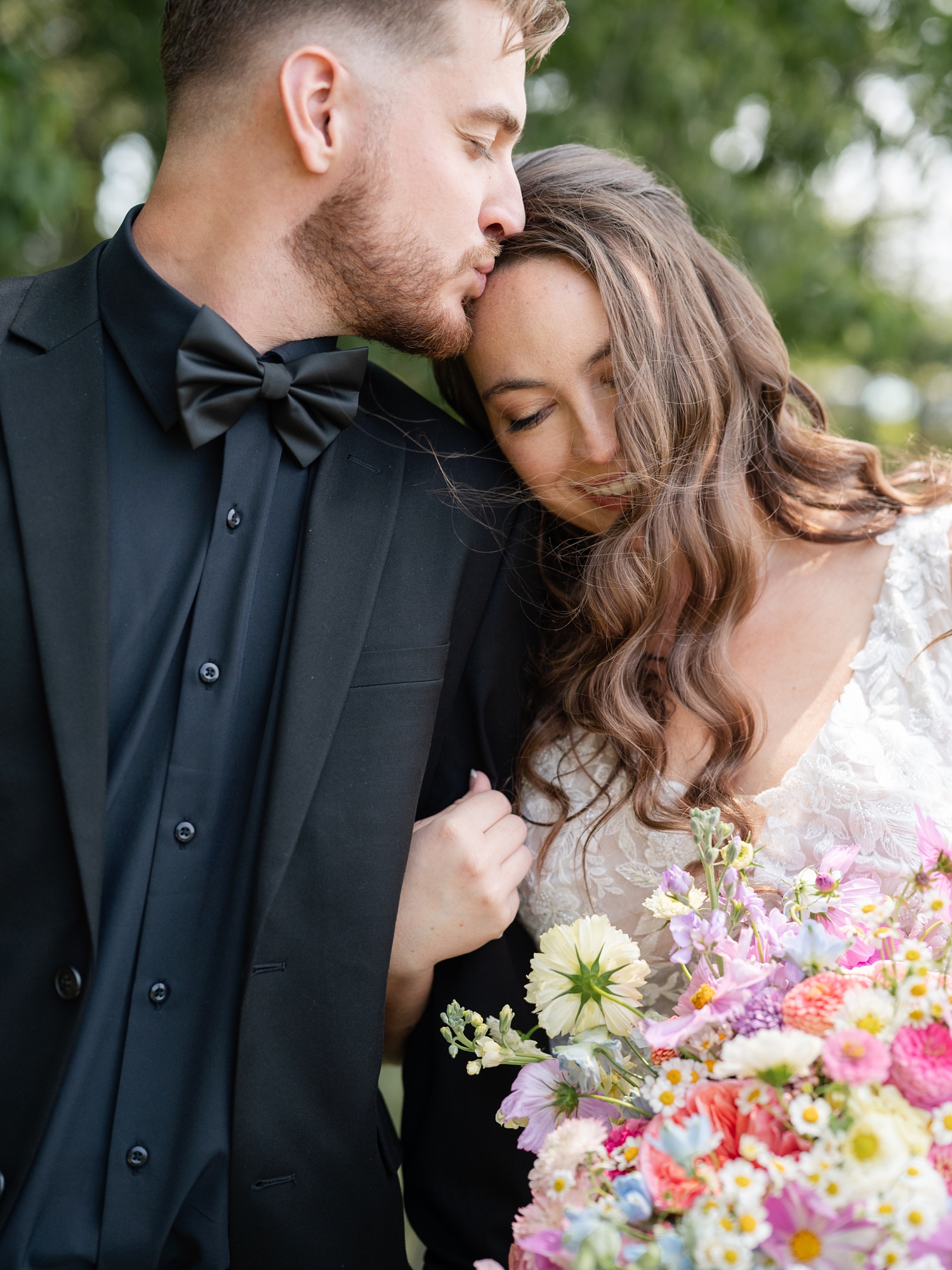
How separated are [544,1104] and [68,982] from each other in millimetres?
739

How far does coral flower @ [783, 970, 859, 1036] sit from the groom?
782mm

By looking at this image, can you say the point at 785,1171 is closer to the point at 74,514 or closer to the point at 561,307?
the point at 74,514

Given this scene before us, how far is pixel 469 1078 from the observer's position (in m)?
2.10

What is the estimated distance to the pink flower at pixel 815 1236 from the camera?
1.01 meters

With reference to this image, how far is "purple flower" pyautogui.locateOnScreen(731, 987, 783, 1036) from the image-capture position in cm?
122

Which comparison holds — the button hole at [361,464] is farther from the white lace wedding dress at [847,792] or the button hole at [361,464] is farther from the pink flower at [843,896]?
the pink flower at [843,896]

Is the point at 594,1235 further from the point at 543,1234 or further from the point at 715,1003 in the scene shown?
the point at 715,1003

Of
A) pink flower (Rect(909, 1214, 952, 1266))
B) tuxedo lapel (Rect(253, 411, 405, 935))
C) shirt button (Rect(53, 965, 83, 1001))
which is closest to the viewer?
pink flower (Rect(909, 1214, 952, 1266))

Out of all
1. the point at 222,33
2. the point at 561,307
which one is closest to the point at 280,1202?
the point at 561,307

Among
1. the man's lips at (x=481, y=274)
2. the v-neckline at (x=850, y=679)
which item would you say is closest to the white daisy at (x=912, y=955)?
the v-neckline at (x=850, y=679)

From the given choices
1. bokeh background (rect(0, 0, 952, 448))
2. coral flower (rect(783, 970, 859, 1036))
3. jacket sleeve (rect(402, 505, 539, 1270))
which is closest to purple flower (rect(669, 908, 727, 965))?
coral flower (rect(783, 970, 859, 1036))

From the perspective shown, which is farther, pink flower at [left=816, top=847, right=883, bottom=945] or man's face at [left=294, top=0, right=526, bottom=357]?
man's face at [left=294, top=0, right=526, bottom=357]

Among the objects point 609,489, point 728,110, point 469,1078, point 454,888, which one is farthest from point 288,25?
point 728,110

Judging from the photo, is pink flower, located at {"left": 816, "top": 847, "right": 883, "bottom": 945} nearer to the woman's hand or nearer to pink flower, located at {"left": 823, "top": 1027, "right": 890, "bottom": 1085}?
pink flower, located at {"left": 823, "top": 1027, "right": 890, "bottom": 1085}
